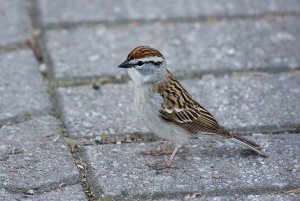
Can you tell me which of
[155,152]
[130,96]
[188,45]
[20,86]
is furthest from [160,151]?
[188,45]

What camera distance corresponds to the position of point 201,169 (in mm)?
4547

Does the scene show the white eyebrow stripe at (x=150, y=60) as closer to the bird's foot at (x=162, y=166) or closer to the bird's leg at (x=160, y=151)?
the bird's leg at (x=160, y=151)

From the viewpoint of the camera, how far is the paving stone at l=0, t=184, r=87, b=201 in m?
4.12

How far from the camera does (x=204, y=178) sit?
14.5 feet

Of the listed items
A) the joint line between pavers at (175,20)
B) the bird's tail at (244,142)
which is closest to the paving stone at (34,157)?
the bird's tail at (244,142)

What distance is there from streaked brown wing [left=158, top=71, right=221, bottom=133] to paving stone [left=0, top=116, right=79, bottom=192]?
2.34 feet

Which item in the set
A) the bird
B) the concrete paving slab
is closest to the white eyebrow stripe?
the bird

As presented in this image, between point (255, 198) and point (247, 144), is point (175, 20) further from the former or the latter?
point (255, 198)

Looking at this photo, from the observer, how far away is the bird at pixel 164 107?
4660 millimetres

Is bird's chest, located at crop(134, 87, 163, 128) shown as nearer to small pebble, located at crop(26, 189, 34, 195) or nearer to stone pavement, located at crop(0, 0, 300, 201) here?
stone pavement, located at crop(0, 0, 300, 201)

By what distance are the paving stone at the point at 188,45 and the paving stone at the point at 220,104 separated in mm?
224

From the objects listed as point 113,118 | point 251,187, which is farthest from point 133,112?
point 251,187

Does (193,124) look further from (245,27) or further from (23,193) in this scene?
(245,27)

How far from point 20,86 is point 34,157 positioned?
1078 millimetres
